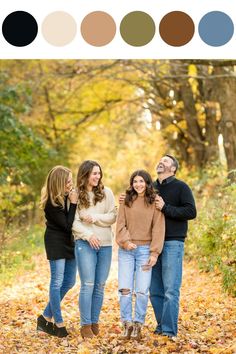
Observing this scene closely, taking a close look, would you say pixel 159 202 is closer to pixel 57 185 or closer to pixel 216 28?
pixel 57 185

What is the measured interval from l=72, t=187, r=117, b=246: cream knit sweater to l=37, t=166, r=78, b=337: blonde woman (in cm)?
11

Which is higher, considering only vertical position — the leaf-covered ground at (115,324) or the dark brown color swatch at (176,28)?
the dark brown color swatch at (176,28)

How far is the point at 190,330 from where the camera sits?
8.29 m

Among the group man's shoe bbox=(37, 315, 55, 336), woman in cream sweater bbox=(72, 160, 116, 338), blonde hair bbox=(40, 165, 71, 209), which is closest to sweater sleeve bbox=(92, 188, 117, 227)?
woman in cream sweater bbox=(72, 160, 116, 338)

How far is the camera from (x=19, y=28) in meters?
6.35

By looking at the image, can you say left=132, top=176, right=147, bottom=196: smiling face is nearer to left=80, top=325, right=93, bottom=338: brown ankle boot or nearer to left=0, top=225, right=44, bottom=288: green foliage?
left=80, top=325, right=93, bottom=338: brown ankle boot

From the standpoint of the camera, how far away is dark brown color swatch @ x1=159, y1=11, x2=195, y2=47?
21.0 feet

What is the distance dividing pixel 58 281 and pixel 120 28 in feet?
9.62

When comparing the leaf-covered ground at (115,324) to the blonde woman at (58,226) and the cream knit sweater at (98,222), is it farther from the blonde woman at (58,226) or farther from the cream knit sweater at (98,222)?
the cream knit sweater at (98,222)

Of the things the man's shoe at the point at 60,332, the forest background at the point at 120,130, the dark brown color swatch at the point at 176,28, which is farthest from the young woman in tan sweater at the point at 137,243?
the forest background at the point at 120,130

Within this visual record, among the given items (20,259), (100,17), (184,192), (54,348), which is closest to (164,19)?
(100,17)

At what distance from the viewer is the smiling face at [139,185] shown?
24.6 ft

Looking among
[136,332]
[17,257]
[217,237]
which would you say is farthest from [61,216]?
[17,257]

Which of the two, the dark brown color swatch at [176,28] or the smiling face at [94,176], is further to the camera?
the smiling face at [94,176]
